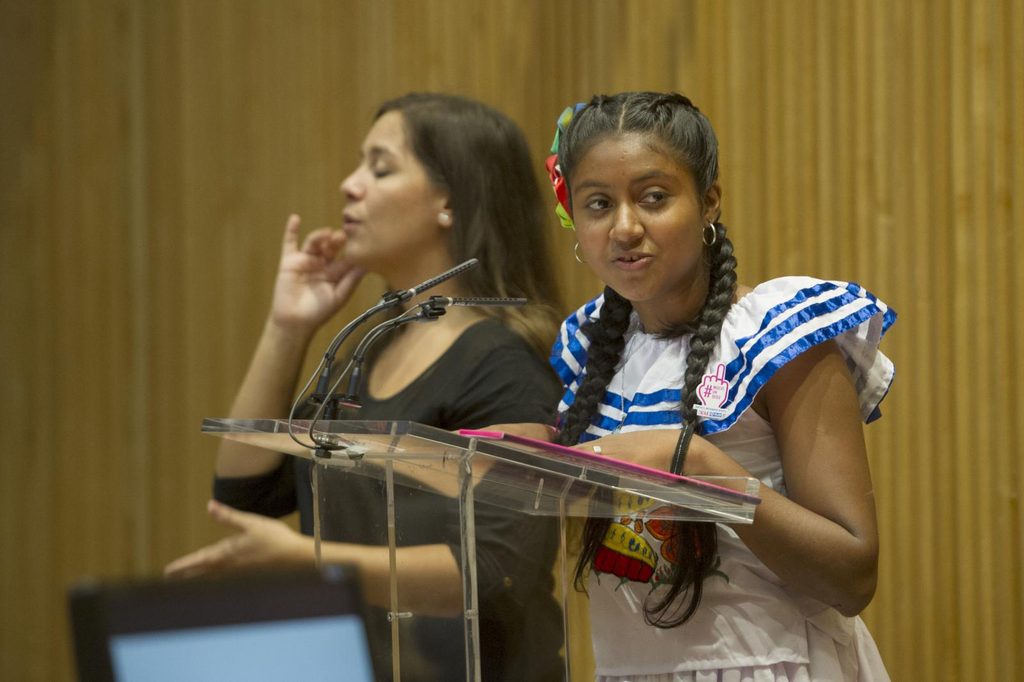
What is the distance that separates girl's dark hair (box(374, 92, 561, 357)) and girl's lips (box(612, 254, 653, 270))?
3.10 ft

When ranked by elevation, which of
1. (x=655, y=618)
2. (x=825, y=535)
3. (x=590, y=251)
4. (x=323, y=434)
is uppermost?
(x=590, y=251)

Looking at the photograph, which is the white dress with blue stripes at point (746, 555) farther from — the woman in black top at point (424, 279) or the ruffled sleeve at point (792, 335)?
the woman in black top at point (424, 279)

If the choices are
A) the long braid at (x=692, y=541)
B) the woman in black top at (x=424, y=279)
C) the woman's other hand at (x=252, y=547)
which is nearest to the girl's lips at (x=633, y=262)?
the long braid at (x=692, y=541)

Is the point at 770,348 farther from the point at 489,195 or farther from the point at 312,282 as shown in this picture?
the point at 312,282

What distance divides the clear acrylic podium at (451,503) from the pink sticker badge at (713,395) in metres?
0.18

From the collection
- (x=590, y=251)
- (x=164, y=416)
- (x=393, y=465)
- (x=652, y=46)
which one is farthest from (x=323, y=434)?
(x=164, y=416)

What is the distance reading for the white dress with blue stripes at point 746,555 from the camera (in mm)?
1754

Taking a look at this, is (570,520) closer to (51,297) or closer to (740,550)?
(740,550)

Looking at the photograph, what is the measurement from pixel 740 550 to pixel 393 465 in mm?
503

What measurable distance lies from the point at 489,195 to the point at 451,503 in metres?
1.31

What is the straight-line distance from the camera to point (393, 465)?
5.56 feet

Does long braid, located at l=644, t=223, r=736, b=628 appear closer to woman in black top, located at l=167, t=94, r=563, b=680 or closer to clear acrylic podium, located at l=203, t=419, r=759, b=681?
clear acrylic podium, located at l=203, t=419, r=759, b=681

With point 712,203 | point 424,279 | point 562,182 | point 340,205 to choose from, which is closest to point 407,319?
point 562,182

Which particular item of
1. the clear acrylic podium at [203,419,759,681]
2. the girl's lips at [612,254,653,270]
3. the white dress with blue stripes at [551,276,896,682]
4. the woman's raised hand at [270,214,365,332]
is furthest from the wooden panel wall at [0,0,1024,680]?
the clear acrylic podium at [203,419,759,681]
